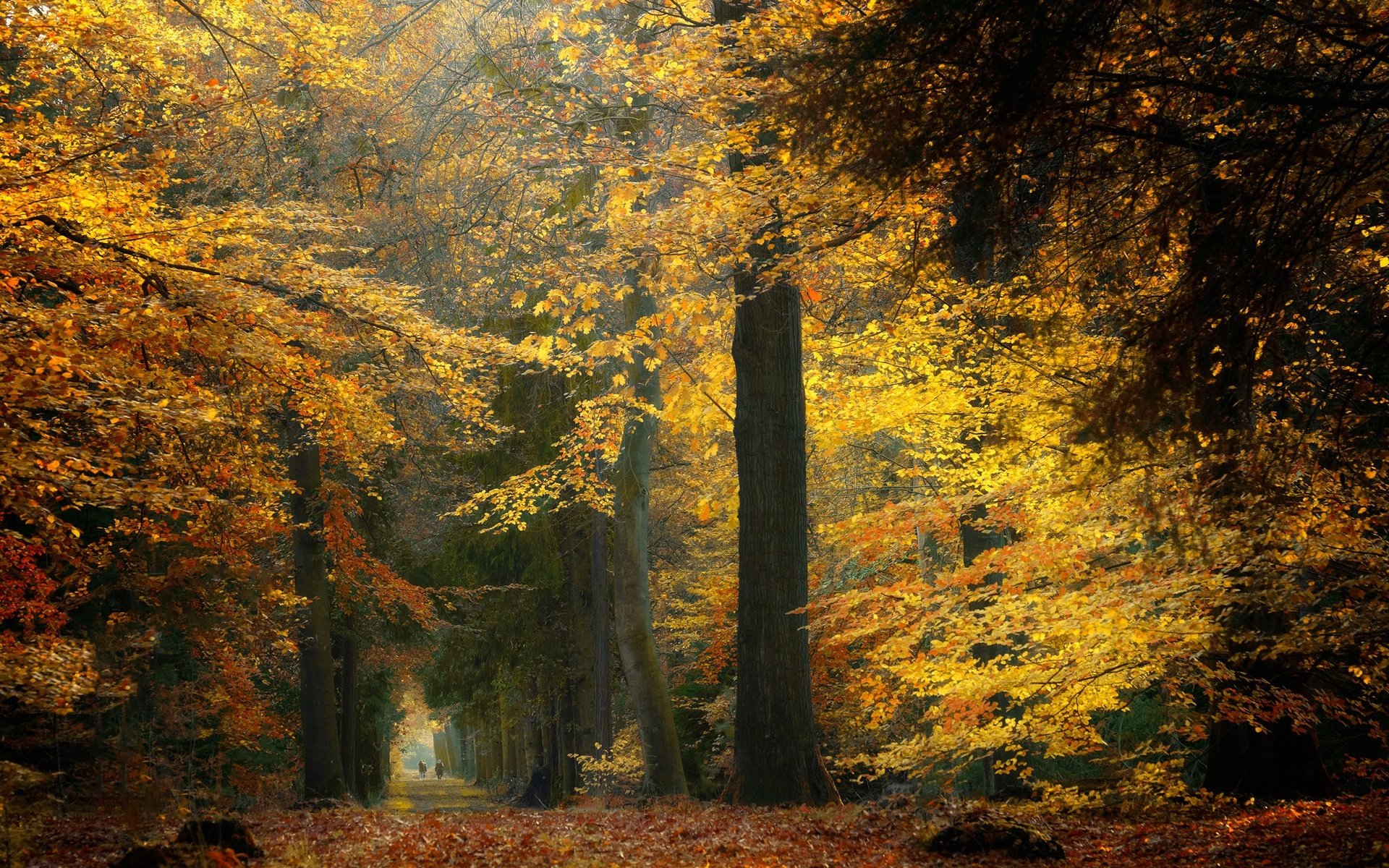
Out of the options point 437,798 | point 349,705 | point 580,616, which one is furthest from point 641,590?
point 437,798

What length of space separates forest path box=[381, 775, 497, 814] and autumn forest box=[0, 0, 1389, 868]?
9.25m

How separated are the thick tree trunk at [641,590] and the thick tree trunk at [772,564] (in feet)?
15.5

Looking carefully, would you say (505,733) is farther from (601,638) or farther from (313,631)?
(313,631)

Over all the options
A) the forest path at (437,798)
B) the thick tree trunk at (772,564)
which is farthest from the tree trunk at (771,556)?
the forest path at (437,798)

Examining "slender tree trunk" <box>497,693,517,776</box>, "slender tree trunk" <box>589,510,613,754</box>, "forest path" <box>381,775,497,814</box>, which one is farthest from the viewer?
"forest path" <box>381,775,497,814</box>

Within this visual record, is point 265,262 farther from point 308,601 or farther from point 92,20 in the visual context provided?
point 308,601

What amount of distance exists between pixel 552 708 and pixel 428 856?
17.1m

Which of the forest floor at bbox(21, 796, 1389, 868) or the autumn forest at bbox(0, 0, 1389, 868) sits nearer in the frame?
the autumn forest at bbox(0, 0, 1389, 868)

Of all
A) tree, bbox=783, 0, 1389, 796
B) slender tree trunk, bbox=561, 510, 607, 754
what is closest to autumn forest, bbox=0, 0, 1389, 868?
tree, bbox=783, 0, 1389, 796

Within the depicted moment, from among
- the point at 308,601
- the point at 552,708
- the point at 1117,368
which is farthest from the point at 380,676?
the point at 1117,368

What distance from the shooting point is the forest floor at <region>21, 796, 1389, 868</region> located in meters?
6.34

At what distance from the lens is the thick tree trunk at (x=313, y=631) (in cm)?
1653

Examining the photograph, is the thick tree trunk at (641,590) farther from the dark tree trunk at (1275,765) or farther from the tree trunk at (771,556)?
the dark tree trunk at (1275,765)

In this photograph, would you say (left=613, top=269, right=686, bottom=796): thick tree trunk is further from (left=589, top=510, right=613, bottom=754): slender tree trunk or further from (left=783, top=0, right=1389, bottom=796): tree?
(left=783, top=0, right=1389, bottom=796): tree
